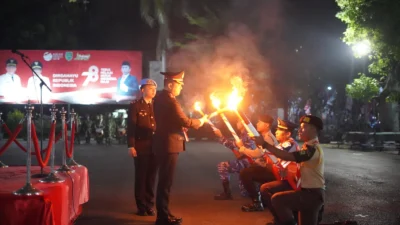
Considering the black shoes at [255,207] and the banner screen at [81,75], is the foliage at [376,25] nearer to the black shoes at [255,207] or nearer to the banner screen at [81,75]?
the banner screen at [81,75]

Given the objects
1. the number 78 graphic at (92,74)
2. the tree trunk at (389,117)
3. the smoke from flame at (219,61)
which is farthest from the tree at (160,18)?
the tree trunk at (389,117)

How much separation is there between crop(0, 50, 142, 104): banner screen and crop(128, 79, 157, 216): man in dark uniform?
17.8 metres

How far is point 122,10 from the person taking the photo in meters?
27.7

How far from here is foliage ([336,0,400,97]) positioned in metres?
18.8

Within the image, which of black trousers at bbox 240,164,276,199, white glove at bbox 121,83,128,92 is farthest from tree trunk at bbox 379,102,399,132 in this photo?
black trousers at bbox 240,164,276,199

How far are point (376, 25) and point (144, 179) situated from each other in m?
15.8

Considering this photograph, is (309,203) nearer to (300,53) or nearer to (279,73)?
(279,73)

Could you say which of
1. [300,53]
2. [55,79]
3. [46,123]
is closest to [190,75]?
[300,53]

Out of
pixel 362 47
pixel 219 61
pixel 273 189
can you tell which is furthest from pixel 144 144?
pixel 362 47

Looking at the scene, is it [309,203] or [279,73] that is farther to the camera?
[279,73]

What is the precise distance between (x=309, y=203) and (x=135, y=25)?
79.8 ft

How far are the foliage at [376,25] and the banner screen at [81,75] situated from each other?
1108cm

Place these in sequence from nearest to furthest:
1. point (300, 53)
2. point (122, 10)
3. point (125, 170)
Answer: point (125, 170) < point (300, 53) < point (122, 10)

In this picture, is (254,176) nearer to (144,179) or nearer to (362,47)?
(144,179)
